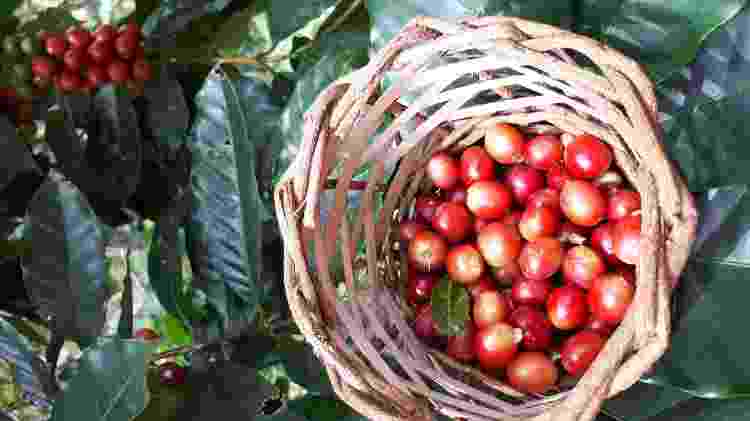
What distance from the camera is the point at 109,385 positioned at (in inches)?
26.5

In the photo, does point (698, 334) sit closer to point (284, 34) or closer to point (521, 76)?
point (521, 76)

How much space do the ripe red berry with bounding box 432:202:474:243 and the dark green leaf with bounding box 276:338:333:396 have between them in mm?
233

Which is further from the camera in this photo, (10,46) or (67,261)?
(10,46)

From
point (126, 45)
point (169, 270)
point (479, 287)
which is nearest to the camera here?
point (479, 287)

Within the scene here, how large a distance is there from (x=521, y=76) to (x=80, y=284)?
0.63m

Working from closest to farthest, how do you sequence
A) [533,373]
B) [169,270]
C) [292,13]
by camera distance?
[533,373]
[169,270]
[292,13]

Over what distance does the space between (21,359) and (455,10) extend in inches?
27.4

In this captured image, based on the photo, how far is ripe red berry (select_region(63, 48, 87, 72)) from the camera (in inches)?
46.7

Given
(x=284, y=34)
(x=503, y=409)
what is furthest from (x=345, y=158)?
(x=284, y=34)

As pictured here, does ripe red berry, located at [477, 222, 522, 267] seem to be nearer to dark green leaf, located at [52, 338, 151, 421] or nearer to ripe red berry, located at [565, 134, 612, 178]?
ripe red berry, located at [565, 134, 612, 178]

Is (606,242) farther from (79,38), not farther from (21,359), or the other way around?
(79,38)

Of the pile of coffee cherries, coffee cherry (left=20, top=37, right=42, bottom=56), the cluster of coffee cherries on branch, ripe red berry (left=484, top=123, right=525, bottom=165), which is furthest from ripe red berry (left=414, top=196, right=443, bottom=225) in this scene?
coffee cherry (left=20, top=37, right=42, bottom=56)

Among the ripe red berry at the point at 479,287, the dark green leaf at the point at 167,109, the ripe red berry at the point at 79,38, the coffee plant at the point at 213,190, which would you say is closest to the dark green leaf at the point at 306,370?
the coffee plant at the point at 213,190

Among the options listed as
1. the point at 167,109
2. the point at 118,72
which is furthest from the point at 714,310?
the point at 118,72
